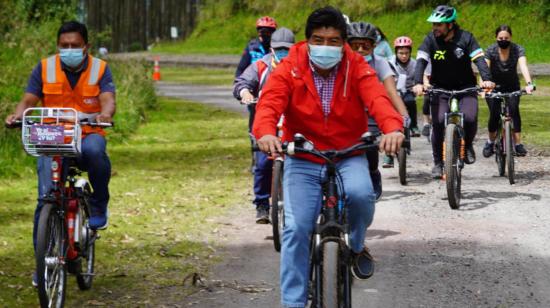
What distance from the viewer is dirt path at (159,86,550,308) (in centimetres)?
773

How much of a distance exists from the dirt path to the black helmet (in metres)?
1.72

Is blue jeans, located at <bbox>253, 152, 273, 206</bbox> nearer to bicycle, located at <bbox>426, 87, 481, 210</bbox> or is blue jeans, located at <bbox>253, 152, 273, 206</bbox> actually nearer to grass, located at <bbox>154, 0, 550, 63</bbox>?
bicycle, located at <bbox>426, 87, 481, 210</bbox>

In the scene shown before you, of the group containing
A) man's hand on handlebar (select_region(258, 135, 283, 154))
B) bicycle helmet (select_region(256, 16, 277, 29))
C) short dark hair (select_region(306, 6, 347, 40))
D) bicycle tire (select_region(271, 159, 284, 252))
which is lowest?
bicycle tire (select_region(271, 159, 284, 252))

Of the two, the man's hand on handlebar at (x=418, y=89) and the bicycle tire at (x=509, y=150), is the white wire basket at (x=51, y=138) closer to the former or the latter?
the man's hand on handlebar at (x=418, y=89)

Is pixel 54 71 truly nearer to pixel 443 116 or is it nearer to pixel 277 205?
pixel 277 205

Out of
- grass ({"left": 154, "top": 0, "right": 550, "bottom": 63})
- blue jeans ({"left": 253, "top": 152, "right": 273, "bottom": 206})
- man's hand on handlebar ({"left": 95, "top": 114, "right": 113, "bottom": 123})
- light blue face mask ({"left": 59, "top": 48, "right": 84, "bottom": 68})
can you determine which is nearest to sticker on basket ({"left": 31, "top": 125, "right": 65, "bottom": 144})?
man's hand on handlebar ({"left": 95, "top": 114, "right": 113, "bottom": 123})

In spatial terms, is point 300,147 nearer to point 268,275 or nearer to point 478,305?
point 478,305

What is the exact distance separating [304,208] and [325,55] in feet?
2.80

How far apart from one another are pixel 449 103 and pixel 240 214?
2.51 m

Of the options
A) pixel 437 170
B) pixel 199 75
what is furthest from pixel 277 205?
pixel 199 75

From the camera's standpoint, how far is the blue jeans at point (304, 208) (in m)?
6.12

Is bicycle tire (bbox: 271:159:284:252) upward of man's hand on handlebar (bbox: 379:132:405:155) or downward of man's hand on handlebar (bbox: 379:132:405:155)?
downward

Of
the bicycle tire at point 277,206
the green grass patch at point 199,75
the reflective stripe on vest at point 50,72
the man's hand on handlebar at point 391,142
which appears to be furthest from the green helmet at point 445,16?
the green grass patch at point 199,75

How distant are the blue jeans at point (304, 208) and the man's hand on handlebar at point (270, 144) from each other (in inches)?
14.7
